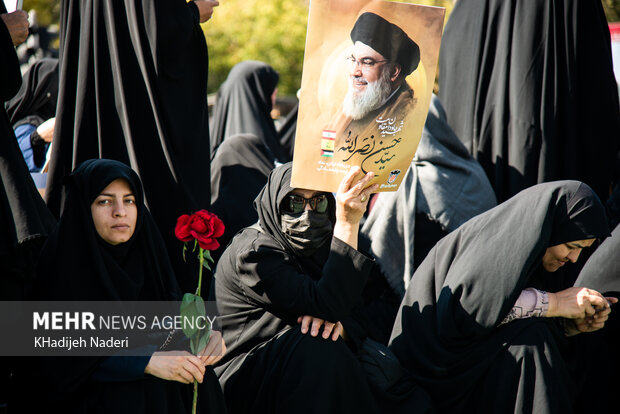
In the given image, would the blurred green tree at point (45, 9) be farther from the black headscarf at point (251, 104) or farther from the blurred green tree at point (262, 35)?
the black headscarf at point (251, 104)

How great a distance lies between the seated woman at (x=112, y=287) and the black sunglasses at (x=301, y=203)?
0.58 m

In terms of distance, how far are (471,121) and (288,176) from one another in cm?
220

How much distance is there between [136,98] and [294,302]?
1.56 meters

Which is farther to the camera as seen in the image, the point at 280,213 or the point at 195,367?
the point at 280,213

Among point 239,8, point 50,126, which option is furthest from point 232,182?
point 239,8

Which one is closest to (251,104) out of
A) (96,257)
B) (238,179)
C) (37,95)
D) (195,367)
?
(238,179)

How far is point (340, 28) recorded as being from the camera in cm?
294

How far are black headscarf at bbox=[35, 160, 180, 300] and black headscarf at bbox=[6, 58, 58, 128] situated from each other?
2284mm

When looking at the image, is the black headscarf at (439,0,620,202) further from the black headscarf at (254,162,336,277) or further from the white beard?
the white beard

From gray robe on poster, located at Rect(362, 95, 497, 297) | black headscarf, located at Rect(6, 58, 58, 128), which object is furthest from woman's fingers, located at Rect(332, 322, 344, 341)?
black headscarf, located at Rect(6, 58, 58, 128)

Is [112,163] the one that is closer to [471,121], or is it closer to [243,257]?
[243,257]

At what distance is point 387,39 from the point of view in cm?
303

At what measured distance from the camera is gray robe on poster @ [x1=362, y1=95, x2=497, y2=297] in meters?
4.47

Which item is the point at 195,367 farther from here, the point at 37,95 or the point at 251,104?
the point at 251,104
